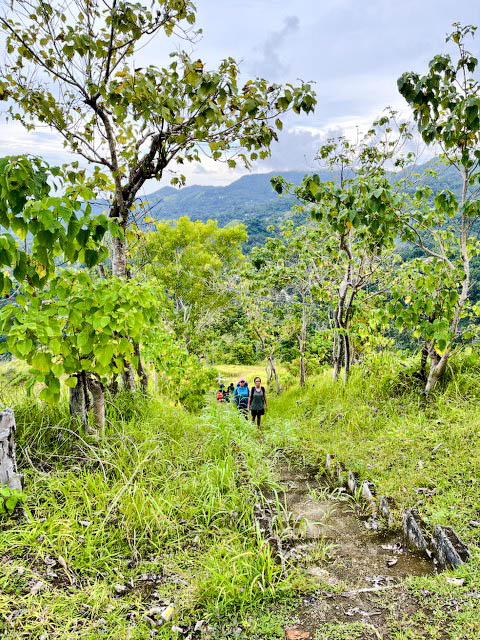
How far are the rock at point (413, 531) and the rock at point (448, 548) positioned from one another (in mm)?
129

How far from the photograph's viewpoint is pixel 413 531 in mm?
3666

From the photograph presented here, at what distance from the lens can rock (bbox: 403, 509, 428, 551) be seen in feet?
11.6

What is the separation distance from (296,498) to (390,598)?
1.92 metres

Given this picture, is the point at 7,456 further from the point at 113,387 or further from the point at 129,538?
the point at 113,387

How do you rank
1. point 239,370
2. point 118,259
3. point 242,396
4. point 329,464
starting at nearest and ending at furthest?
point 329,464
point 118,259
point 242,396
point 239,370

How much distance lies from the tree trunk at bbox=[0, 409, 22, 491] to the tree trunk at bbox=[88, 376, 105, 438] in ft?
3.57

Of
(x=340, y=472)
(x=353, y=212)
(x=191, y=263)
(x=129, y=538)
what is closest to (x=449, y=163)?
(x=353, y=212)

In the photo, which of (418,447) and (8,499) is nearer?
(8,499)

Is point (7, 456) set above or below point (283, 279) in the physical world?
below

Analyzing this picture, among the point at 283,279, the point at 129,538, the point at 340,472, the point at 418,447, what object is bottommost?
the point at 340,472

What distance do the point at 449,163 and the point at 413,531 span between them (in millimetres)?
5076

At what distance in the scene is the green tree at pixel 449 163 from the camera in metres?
4.50

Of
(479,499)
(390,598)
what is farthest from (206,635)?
(479,499)

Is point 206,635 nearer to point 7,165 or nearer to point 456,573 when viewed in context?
point 456,573
